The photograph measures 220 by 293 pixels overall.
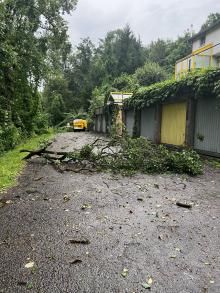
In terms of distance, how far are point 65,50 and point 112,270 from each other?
2262 centimetres

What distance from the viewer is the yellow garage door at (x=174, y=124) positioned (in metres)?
13.2

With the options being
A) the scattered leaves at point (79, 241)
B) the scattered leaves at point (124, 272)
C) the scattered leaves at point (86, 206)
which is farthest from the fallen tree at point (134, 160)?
the scattered leaves at point (124, 272)

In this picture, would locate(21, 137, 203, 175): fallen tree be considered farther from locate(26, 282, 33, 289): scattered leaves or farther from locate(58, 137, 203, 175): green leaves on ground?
locate(26, 282, 33, 289): scattered leaves

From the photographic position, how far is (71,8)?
21.4 m

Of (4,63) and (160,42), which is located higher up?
(160,42)

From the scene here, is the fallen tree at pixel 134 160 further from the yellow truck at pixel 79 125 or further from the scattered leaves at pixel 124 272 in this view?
the yellow truck at pixel 79 125

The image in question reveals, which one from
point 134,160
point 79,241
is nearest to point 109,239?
point 79,241

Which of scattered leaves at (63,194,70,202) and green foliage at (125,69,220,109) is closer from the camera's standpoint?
scattered leaves at (63,194,70,202)

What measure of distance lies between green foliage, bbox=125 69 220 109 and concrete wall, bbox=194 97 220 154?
0.47m

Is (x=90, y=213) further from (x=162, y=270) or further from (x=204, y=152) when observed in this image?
(x=204, y=152)

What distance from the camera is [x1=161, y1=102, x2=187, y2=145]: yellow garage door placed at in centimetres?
1318

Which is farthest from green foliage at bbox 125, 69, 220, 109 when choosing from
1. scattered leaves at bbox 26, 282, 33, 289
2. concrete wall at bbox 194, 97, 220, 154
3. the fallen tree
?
scattered leaves at bbox 26, 282, 33, 289

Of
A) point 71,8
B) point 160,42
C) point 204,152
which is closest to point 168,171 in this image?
point 204,152

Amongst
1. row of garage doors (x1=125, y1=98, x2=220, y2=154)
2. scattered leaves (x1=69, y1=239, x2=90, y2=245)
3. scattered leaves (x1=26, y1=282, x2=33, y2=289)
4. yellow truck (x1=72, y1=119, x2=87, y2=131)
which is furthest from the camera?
yellow truck (x1=72, y1=119, x2=87, y2=131)
